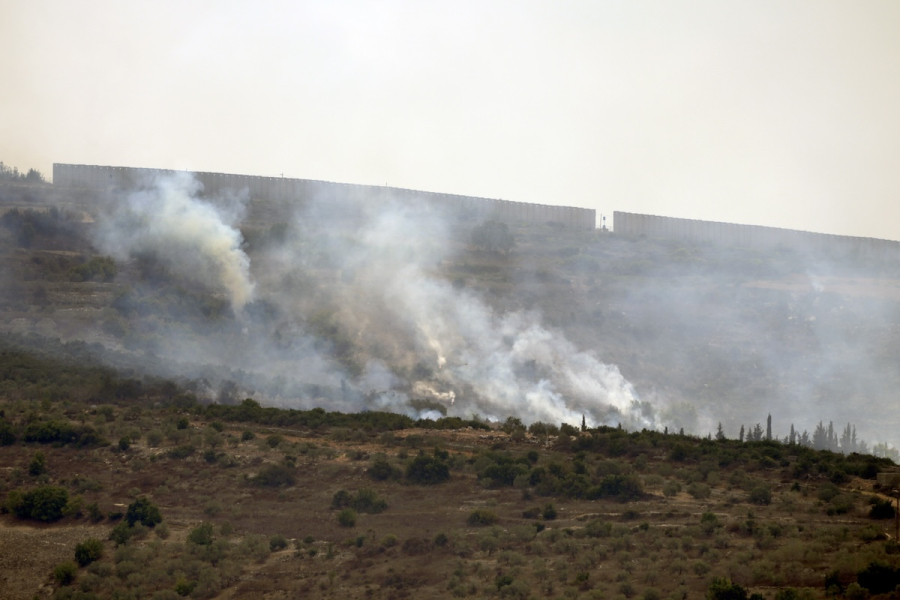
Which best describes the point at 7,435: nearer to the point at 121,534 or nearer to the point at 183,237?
the point at 121,534

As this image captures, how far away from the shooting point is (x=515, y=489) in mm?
35938

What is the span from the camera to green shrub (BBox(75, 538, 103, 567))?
32.8 metres

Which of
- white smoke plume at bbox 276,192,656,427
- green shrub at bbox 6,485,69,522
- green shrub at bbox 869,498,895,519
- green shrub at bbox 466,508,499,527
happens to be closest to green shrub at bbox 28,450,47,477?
green shrub at bbox 6,485,69,522

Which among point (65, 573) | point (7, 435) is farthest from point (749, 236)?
point (65, 573)

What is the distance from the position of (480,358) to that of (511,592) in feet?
126

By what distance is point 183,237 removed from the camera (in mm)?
73438

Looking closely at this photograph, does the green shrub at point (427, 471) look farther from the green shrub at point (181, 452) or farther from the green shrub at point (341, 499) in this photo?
the green shrub at point (181, 452)

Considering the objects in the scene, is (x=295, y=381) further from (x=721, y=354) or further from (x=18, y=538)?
(x=721, y=354)

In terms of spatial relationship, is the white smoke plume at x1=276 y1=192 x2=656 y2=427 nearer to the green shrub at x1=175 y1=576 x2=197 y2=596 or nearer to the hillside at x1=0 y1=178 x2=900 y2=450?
the hillside at x1=0 y1=178 x2=900 y2=450

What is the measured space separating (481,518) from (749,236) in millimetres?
64142

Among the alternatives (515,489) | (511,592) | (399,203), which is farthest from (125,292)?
(511,592)

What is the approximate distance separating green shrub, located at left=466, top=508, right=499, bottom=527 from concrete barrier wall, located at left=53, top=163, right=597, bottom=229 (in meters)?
55.3

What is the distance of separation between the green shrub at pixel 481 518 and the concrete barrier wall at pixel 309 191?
55.3 meters

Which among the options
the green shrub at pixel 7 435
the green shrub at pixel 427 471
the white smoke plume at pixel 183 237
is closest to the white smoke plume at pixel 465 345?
the white smoke plume at pixel 183 237
